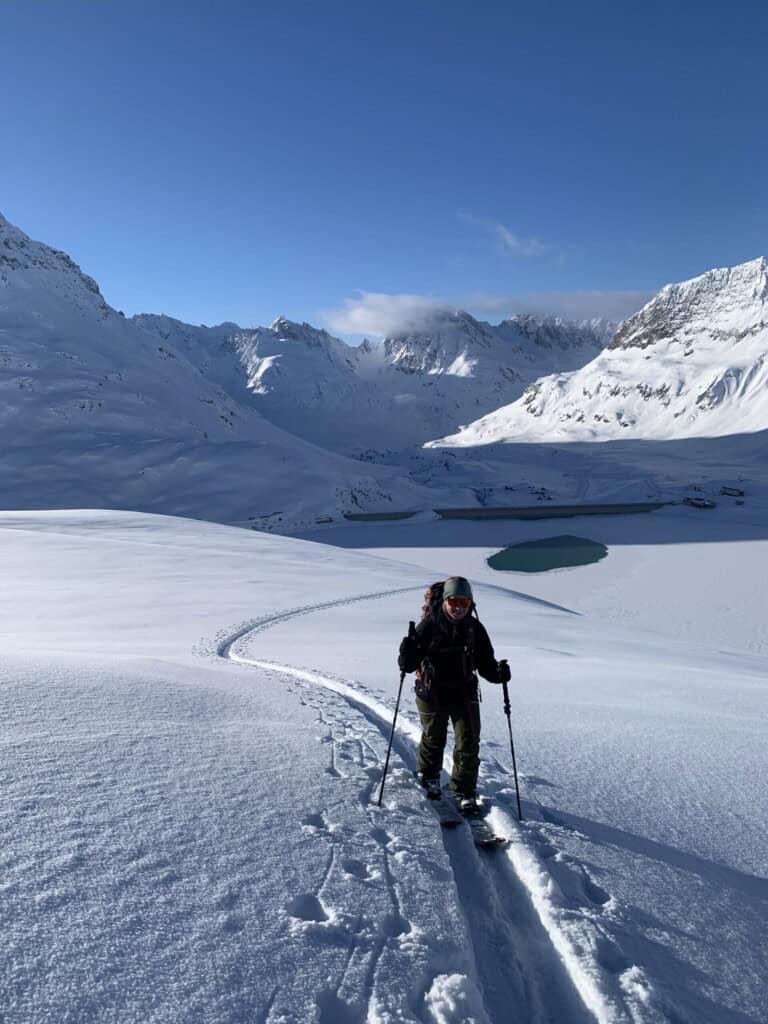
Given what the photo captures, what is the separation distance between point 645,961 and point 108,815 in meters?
3.30

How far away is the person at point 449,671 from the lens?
222 inches

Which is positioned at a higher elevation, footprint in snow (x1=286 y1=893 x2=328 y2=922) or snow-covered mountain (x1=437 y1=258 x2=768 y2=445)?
snow-covered mountain (x1=437 y1=258 x2=768 y2=445)

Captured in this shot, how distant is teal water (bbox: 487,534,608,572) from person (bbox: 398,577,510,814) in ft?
128

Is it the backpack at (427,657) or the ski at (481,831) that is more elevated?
the backpack at (427,657)

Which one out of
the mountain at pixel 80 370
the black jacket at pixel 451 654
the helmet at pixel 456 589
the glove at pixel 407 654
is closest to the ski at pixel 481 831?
the black jacket at pixel 451 654

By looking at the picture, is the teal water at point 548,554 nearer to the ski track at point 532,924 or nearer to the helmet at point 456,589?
the helmet at point 456,589

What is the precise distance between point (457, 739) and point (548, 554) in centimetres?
4569

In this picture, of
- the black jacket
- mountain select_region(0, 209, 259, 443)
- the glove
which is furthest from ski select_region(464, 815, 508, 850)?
mountain select_region(0, 209, 259, 443)

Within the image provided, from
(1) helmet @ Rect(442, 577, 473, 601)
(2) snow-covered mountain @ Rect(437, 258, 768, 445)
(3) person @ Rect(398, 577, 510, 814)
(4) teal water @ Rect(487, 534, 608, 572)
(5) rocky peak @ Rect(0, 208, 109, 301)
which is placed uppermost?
(5) rocky peak @ Rect(0, 208, 109, 301)

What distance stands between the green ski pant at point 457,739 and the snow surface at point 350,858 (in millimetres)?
301

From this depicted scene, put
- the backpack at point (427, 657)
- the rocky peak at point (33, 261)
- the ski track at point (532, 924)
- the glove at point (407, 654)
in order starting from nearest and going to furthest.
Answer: the ski track at point (532, 924)
the glove at point (407, 654)
the backpack at point (427, 657)
the rocky peak at point (33, 261)

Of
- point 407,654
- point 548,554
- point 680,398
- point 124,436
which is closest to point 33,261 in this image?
point 124,436

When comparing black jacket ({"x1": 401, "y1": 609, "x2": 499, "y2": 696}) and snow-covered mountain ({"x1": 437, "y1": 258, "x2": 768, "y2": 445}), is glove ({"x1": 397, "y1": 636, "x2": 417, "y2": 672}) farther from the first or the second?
snow-covered mountain ({"x1": 437, "y1": 258, "x2": 768, "y2": 445})

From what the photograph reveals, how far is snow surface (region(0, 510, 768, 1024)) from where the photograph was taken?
3299mm
